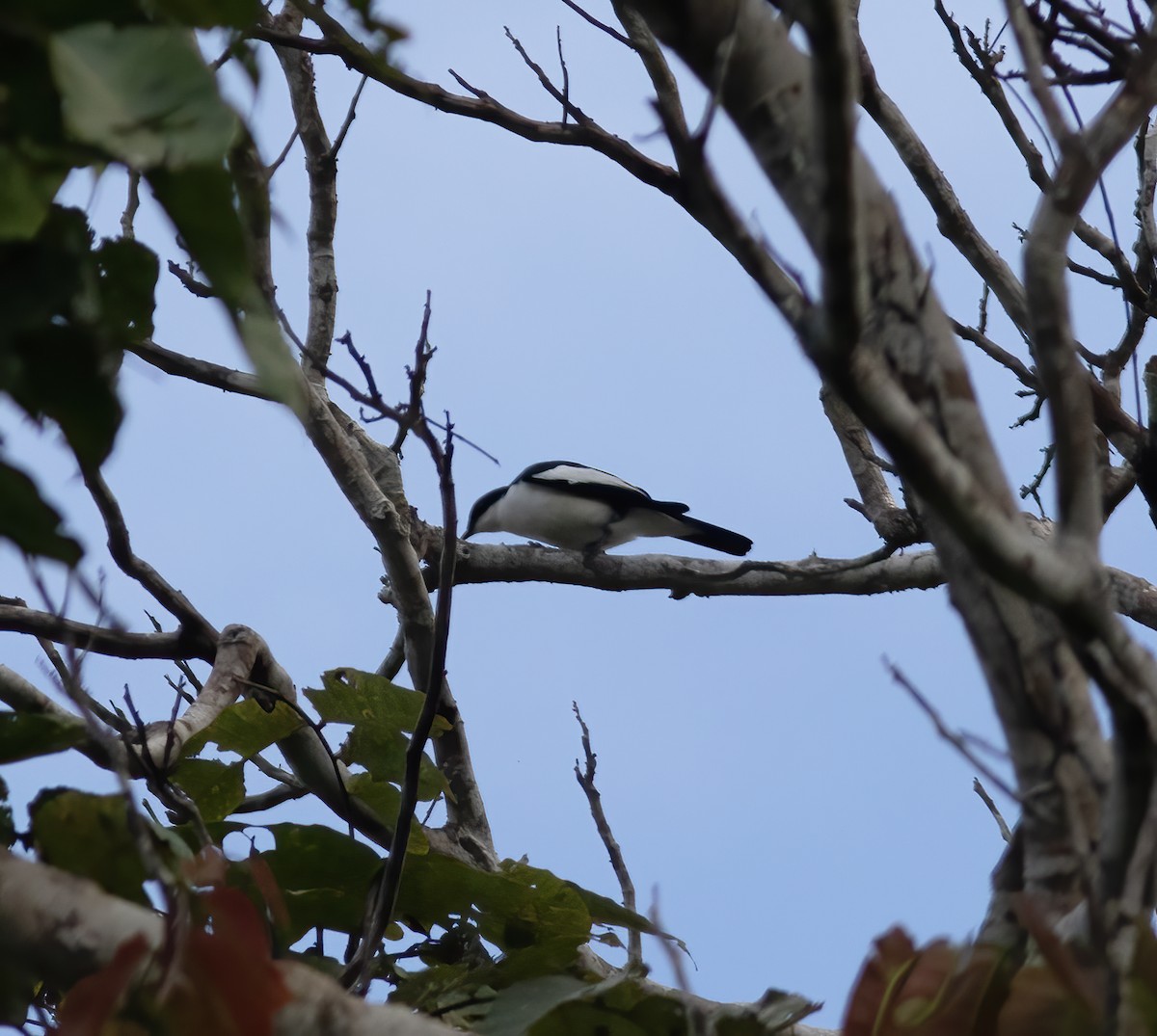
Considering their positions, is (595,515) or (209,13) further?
(595,515)

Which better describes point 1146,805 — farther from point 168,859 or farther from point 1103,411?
point 1103,411

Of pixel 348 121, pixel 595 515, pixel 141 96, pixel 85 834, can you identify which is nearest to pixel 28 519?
pixel 141 96

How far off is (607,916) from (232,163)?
178 cm

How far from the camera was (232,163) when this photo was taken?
3.55 feet

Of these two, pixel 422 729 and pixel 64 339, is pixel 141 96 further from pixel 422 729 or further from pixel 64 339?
pixel 422 729

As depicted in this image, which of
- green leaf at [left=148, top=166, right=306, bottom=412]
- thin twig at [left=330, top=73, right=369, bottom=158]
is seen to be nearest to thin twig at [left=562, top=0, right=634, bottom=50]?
thin twig at [left=330, top=73, right=369, bottom=158]

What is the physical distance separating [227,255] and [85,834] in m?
0.93

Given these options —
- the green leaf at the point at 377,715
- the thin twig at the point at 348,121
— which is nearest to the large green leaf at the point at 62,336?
the green leaf at the point at 377,715

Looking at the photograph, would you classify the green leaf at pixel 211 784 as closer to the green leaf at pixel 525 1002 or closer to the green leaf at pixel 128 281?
the green leaf at pixel 525 1002

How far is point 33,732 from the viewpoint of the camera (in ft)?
5.01

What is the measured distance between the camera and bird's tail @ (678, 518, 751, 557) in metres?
11.1

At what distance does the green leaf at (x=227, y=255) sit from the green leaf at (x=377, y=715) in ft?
6.21

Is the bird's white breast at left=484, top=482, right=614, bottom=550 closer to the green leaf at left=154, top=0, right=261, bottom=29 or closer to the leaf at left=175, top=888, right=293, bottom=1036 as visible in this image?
the leaf at left=175, top=888, right=293, bottom=1036

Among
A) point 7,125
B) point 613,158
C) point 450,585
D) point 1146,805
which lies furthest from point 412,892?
point 613,158
